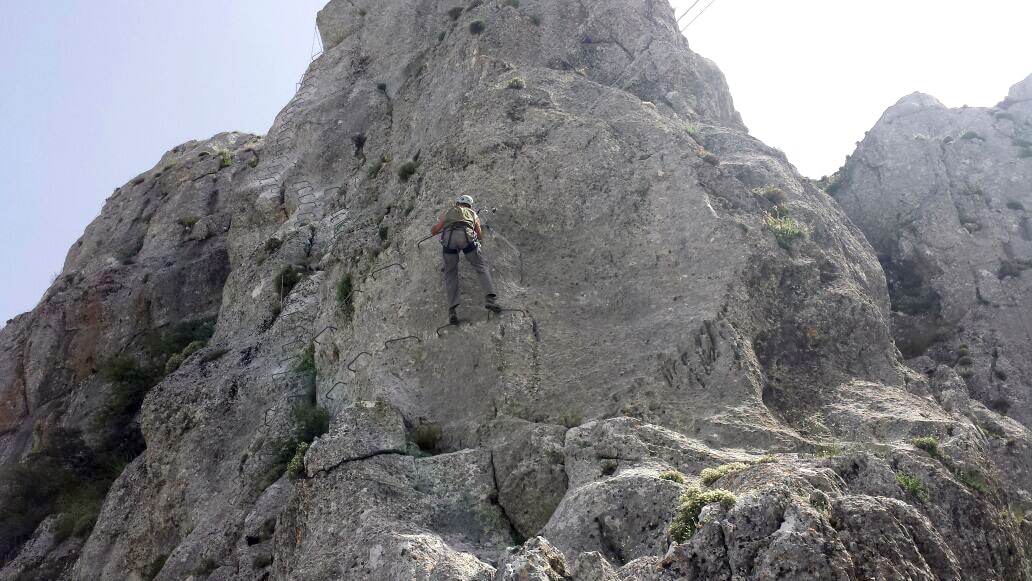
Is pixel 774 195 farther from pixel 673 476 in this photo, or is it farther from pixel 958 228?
pixel 673 476

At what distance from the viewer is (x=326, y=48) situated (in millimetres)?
38438

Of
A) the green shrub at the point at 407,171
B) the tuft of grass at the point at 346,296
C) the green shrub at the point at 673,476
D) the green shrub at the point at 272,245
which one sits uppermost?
the green shrub at the point at 407,171

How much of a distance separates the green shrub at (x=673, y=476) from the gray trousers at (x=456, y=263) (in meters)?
6.48

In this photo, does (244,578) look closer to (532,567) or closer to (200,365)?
(532,567)

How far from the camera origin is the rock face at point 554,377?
1116 cm

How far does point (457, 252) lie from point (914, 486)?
953 cm

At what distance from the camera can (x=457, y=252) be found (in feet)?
58.2

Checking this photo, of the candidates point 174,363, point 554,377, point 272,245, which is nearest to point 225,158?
point 272,245

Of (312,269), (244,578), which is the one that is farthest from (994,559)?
(312,269)

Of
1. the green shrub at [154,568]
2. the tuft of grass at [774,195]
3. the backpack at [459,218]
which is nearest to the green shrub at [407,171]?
the backpack at [459,218]

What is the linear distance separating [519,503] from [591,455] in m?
1.40

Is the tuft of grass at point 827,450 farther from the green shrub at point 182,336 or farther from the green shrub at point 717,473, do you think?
the green shrub at point 182,336

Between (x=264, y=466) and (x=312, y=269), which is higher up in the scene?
(x=312, y=269)

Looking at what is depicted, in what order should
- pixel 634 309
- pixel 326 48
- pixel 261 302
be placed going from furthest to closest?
pixel 326 48, pixel 261 302, pixel 634 309
